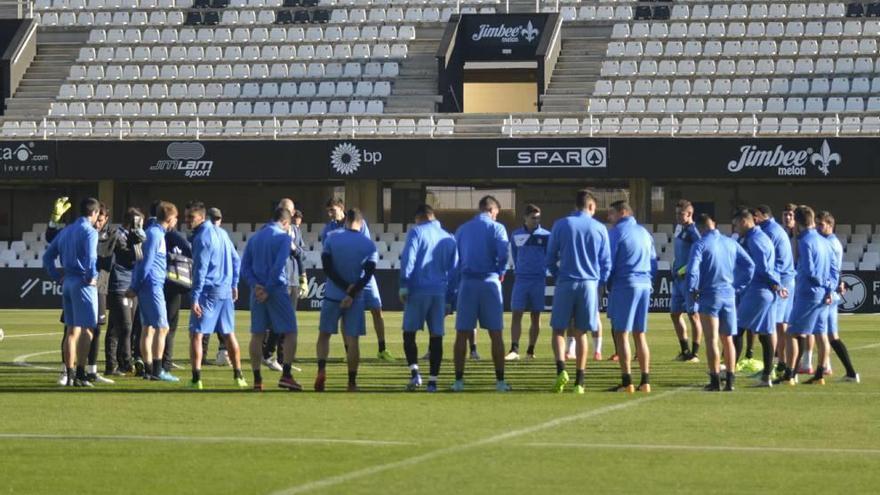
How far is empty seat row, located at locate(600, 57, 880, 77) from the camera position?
4662 cm

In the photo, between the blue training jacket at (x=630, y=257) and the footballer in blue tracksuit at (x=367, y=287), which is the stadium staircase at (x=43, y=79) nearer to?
the footballer in blue tracksuit at (x=367, y=287)

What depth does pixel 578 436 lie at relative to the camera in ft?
41.1

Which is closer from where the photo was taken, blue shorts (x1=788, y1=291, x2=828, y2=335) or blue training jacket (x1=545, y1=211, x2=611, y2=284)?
blue training jacket (x1=545, y1=211, x2=611, y2=284)

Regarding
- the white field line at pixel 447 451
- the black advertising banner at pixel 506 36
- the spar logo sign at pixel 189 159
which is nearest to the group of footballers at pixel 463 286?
the white field line at pixel 447 451

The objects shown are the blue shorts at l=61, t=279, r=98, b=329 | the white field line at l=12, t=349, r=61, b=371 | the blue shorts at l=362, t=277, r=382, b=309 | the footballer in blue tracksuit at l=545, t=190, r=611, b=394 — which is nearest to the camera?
the footballer in blue tracksuit at l=545, t=190, r=611, b=394

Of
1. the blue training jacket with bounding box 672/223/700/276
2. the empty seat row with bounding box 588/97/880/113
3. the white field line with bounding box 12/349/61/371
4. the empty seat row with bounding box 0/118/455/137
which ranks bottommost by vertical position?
the white field line with bounding box 12/349/61/371

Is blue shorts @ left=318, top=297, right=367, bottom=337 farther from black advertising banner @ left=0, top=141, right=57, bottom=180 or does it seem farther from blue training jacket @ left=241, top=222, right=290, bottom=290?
black advertising banner @ left=0, top=141, right=57, bottom=180

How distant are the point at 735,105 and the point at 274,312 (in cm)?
3097

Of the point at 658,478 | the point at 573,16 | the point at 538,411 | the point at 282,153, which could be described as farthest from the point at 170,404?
the point at 573,16

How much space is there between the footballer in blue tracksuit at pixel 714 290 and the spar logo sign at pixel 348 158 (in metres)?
27.7

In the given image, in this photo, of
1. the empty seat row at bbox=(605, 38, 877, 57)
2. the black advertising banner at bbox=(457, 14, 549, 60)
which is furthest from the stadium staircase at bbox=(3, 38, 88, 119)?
the empty seat row at bbox=(605, 38, 877, 57)

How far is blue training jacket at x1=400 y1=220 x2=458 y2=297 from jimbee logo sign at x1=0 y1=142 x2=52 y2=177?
30995mm

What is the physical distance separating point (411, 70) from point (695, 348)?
2891cm

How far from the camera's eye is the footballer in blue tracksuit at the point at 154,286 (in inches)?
693
